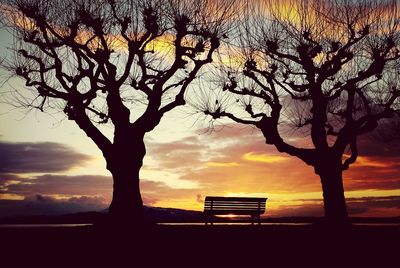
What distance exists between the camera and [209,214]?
18828 mm

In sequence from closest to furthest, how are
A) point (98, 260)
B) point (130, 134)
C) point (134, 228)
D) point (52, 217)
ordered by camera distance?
point (98, 260) → point (134, 228) → point (130, 134) → point (52, 217)

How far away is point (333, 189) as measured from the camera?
20.6 metres

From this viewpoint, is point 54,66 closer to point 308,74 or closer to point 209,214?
point 209,214

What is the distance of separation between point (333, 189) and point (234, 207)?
Result: 4.47m

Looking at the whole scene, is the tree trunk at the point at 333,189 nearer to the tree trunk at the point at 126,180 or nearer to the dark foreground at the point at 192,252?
the dark foreground at the point at 192,252

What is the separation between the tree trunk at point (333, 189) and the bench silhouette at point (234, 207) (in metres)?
2.97

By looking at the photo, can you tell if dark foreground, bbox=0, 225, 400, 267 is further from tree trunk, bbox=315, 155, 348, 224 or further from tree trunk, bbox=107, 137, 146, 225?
tree trunk, bbox=315, 155, 348, 224

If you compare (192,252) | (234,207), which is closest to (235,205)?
(234,207)

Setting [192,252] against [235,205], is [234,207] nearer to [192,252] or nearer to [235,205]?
[235,205]

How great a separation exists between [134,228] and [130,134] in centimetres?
348

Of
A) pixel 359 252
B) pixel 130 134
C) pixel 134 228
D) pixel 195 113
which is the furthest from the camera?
pixel 195 113

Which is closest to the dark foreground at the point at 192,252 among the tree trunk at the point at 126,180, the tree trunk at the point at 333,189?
the tree trunk at the point at 126,180

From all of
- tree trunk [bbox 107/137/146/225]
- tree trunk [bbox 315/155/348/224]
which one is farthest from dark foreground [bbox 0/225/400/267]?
tree trunk [bbox 315/155/348/224]

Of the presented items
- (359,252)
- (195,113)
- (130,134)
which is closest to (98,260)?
(359,252)
